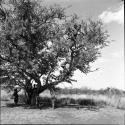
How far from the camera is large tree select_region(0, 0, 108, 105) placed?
958 inches

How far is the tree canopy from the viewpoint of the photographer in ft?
79.8

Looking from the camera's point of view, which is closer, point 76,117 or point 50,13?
point 76,117

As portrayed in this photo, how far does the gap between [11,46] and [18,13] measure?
333 centimetres

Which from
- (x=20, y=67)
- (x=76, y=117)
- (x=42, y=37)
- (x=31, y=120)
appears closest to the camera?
(x=31, y=120)

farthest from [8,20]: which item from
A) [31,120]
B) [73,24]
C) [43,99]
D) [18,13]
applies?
[43,99]

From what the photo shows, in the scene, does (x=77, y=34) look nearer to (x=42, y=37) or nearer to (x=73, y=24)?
(x=73, y=24)

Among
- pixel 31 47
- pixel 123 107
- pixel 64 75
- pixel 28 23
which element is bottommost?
pixel 123 107

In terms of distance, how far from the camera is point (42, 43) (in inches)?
1030

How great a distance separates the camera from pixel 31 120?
17.5 m

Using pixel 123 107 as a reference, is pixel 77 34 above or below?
above

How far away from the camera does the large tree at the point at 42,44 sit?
24.3m

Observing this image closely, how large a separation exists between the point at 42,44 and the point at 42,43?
0.10 meters

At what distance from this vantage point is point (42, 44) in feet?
85.9

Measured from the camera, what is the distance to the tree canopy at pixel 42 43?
24.3 meters
